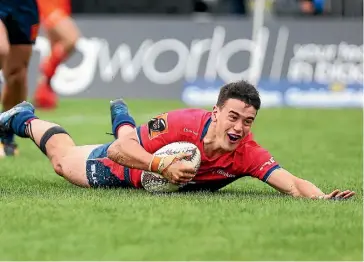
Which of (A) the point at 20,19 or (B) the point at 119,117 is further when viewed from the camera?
(A) the point at 20,19

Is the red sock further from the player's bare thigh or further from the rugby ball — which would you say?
the rugby ball

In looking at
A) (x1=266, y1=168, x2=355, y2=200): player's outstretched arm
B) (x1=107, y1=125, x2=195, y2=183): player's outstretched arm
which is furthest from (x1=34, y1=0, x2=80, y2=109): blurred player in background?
(x1=266, y1=168, x2=355, y2=200): player's outstretched arm

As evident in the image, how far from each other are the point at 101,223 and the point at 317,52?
521 inches

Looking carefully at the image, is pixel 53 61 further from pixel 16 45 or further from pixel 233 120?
pixel 233 120

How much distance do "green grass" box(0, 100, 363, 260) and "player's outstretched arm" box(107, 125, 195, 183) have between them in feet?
0.51

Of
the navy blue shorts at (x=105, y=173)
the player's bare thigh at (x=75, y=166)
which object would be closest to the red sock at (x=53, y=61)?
the player's bare thigh at (x=75, y=166)

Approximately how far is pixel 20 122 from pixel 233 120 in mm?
1933

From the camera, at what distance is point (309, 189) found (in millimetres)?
7375

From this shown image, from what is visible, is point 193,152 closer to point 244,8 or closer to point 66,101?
point 66,101

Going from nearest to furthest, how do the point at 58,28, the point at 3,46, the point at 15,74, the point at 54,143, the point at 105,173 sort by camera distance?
the point at 105,173 < the point at 54,143 < the point at 3,46 < the point at 15,74 < the point at 58,28

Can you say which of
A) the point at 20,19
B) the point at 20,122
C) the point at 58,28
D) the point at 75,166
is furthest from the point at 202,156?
the point at 58,28

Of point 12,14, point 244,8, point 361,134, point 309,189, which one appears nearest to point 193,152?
point 309,189

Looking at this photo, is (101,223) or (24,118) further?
(24,118)

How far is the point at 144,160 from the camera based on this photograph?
725cm
